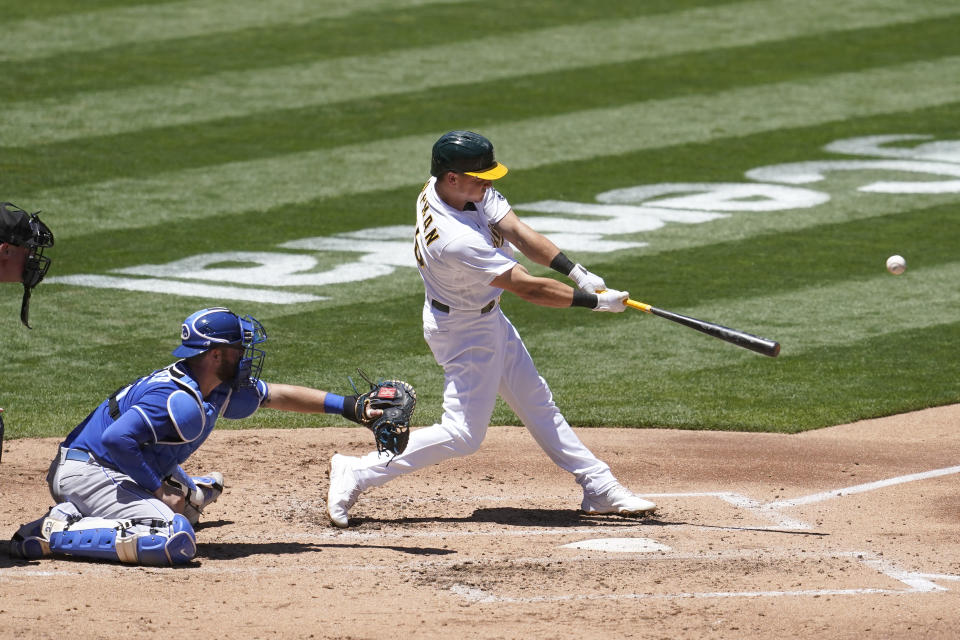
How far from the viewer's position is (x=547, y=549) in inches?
241

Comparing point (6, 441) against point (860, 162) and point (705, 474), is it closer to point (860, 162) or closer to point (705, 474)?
point (705, 474)

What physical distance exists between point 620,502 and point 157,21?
12674mm

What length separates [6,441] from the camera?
7.88 metres

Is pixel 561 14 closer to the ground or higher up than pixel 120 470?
higher up

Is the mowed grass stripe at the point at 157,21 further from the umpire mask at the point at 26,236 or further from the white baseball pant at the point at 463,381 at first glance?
the white baseball pant at the point at 463,381

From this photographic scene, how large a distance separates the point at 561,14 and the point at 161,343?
989 cm

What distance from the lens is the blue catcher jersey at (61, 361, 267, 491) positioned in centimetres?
566

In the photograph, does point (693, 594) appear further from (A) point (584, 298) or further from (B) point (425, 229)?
(B) point (425, 229)

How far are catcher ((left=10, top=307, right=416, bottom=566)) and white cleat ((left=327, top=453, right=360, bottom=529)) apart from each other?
53cm

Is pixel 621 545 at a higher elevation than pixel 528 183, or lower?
lower

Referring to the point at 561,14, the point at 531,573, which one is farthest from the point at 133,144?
the point at 531,573

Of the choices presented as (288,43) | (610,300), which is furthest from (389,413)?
(288,43)

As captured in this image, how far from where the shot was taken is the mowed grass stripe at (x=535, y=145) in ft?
42.1

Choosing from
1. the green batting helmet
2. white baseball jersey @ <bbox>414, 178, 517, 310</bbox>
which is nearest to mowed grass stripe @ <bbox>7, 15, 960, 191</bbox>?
white baseball jersey @ <bbox>414, 178, 517, 310</bbox>
